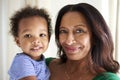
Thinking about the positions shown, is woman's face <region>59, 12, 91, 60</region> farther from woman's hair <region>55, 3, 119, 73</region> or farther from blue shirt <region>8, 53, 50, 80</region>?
blue shirt <region>8, 53, 50, 80</region>

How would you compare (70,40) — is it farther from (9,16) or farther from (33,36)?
(9,16)

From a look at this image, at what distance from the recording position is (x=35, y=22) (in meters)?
1.39

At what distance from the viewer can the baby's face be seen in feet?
4.41

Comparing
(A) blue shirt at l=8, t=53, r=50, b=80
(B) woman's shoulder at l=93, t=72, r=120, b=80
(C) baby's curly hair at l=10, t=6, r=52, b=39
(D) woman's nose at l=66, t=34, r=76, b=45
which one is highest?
(C) baby's curly hair at l=10, t=6, r=52, b=39

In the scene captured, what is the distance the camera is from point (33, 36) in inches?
53.4

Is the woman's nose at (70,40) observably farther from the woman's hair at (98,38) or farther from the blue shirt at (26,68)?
the blue shirt at (26,68)

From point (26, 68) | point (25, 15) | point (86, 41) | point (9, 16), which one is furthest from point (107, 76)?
point (9, 16)

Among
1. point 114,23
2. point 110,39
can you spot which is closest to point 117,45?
point 114,23

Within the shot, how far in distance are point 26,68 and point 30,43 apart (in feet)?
0.54

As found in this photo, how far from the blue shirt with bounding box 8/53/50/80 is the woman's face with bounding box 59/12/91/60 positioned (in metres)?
0.20

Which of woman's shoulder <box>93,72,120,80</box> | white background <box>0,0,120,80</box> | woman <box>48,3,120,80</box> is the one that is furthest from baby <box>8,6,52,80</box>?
white background <box>0,0,120,80</box>

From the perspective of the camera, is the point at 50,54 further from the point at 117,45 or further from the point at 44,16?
the point at 44,16

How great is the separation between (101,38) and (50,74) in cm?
40

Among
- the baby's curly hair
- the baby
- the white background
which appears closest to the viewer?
the baby
